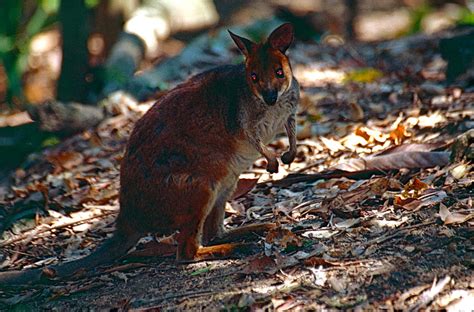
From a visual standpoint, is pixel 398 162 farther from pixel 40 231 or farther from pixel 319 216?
pixel 40 231

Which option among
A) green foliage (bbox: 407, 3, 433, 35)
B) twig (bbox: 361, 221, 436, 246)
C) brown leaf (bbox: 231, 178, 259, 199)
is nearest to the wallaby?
brown leaf (bbox: 231, 178, 259, 199)

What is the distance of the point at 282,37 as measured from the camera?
5238mm

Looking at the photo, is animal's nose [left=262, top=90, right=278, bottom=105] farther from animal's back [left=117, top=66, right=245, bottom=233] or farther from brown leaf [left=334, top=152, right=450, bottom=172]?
brown leaf [left=334, top=152, right=450, bottom=172]

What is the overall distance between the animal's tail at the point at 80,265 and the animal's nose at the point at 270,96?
1.17 meters

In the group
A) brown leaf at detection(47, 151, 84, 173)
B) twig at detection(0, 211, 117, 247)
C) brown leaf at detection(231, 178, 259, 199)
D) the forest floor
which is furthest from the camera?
brown leaf at detection(47, 151, 84, 173)


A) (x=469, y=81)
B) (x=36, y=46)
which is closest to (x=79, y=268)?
(x=469, y=81)

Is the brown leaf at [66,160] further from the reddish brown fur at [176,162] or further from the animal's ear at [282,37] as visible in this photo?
the animal's ear at [282,37]

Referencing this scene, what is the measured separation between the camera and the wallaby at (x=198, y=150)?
5.21m

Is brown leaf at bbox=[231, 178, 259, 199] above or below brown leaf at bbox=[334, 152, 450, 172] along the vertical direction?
below

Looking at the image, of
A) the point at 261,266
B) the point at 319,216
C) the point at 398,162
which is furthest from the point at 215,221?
the point at 398,162

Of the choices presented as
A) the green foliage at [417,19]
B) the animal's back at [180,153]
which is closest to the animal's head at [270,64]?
the animal's back at [180,153]

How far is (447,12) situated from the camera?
555 inches

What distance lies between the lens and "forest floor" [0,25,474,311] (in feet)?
14.5

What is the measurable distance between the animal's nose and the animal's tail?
1171 millimetres
